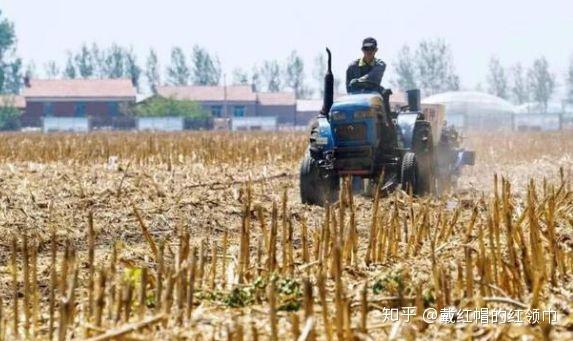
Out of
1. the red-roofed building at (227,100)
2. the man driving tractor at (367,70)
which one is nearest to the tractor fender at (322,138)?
the man driving tractor at (367,70)

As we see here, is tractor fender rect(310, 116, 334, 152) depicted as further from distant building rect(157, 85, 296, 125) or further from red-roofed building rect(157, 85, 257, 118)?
red-roofed building rect(157, 85, 257, 118)

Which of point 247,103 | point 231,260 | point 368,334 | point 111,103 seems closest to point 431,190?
point 231,260

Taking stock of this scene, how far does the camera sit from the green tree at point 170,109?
83.4 meters

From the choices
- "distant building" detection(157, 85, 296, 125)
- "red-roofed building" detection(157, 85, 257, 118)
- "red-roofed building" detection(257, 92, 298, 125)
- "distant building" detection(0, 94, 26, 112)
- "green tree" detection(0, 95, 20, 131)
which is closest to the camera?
"green tree" detection(0, 95, 20, 131)

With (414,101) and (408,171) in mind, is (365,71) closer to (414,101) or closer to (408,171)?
(408,171)

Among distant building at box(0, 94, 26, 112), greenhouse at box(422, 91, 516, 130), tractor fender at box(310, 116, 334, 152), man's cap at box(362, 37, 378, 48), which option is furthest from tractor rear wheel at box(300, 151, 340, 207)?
distant building at box(0, 94, 26, 112)

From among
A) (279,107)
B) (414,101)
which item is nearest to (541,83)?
(279,107)

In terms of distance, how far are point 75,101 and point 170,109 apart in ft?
27.6

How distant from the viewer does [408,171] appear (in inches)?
442

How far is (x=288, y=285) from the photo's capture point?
16.8 feet

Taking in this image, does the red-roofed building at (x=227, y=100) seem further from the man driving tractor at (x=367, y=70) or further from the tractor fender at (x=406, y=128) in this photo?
the man driving tractor at (x=367, y=70)

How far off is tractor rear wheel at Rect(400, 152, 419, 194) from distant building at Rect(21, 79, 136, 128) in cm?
7250

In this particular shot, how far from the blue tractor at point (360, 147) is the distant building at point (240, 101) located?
260 feet

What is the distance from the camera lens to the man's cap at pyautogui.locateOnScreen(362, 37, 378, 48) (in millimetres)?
11383
